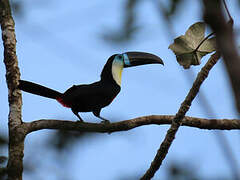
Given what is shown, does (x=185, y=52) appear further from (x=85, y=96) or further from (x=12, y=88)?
(x=85, y=96)

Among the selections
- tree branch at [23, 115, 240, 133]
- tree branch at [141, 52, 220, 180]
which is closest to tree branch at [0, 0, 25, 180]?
tree branch at [23, 115, 240, 133]

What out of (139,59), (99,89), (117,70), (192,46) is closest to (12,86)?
(99,89)

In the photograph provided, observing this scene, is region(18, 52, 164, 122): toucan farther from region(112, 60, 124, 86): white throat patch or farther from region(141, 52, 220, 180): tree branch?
region(141, 52, 220, 180): tree branch

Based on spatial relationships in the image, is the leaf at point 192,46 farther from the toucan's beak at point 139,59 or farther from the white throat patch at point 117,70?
the white throat patch at point 117,70

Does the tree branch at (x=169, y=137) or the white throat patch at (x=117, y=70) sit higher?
the white throat patch at (x=117, y=70)

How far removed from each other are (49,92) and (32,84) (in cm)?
41

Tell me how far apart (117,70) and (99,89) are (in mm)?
625

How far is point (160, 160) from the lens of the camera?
2.77 metres

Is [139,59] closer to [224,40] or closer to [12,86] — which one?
[12,86]

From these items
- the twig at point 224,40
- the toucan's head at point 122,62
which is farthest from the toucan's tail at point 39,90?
the twig at point 224,40

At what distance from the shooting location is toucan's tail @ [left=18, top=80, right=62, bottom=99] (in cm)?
360

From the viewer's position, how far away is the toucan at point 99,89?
430cm

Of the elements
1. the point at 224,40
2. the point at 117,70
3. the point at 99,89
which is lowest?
the point at 99,89

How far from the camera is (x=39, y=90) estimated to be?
4.11 m
